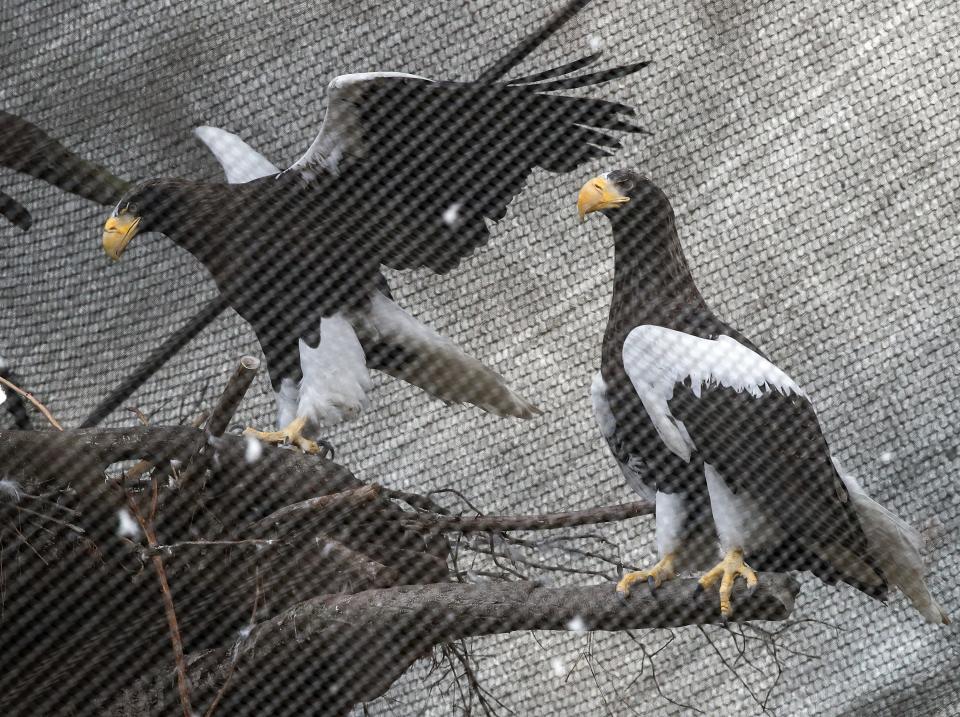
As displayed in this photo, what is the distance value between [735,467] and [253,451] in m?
0.58

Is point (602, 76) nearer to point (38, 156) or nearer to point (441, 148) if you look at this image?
point (441, 148)

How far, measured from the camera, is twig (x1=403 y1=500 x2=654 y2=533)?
151cm

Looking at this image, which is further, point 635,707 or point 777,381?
point 635,707

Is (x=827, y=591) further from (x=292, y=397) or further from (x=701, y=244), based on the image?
(x=292, y=397)

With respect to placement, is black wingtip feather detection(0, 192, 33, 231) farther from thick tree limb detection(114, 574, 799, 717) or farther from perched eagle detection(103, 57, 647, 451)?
thick tree limb detection(114, 574, 799, 717)

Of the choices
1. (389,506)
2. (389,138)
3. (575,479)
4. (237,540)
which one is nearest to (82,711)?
(237,540)

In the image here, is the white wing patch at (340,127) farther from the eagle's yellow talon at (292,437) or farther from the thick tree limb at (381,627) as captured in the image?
the thick tree limb at (381,627)

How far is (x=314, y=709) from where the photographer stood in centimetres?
152

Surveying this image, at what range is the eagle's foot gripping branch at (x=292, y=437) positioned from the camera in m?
1.72

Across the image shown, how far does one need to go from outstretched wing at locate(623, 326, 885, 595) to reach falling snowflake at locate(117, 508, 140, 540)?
0.55m

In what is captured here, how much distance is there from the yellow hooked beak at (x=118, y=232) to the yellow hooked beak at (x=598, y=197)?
58 centimetres

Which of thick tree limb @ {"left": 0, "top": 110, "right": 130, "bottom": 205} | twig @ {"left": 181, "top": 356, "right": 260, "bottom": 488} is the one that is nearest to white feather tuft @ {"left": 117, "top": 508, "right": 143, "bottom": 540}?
twig @ {"left": 181, "top": 356, "right": 260, "bottom": 488}

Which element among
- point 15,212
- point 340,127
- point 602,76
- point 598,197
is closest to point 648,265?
point 598,197

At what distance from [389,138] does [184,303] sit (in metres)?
0.35
